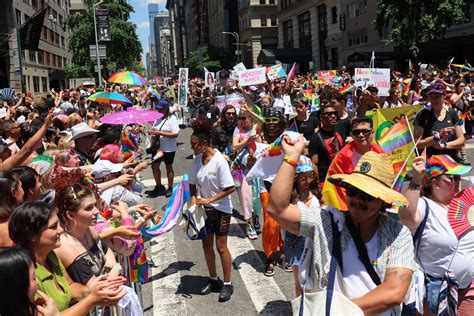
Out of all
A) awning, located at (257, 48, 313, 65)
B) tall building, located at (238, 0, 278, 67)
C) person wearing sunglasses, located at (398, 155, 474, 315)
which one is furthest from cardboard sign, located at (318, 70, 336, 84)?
tall building, located at (238, 0, 278, 67)

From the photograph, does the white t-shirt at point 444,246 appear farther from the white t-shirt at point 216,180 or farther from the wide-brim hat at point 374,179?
the white t-shirt at point 216,180

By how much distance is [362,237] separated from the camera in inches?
96.6

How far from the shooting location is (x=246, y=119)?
744 cm

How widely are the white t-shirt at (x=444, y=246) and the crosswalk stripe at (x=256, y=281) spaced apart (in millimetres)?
2016

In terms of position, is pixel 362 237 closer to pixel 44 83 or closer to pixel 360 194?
pixel 360 194

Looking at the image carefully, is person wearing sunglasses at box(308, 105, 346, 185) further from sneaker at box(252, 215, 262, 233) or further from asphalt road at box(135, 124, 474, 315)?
sneaker at box(252, 215, 262, 233)

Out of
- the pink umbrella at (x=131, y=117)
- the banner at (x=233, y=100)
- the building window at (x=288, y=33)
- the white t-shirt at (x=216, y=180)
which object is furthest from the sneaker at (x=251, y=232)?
the building window at (x=288, y=33)

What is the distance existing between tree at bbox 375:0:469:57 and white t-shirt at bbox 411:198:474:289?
98.0 ft

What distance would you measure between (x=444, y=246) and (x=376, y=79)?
9444 millimetres

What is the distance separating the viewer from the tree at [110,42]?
172 ft

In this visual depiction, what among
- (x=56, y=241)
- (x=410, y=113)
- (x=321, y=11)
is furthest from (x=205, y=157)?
(x=321, y=11)

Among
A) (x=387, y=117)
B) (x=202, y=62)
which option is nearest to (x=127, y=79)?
(x=387, y=117)

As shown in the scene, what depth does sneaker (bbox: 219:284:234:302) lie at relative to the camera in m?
5.18

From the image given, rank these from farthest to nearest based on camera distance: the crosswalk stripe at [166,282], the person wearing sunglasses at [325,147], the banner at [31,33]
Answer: the banner at [31,33] → the person wearing sunglasses at [325,147] → the crosswalk stripe at [166,282]
